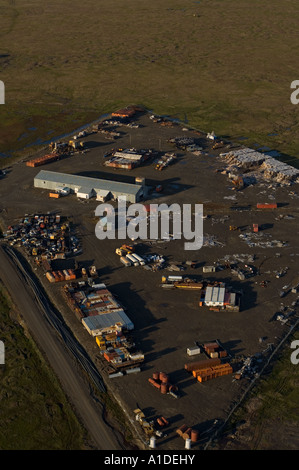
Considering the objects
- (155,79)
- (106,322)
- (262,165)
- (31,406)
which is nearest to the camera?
(31,406)

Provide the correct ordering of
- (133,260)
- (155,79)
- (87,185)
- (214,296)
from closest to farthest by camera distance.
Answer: (214,296), (133,260), (87,185), (155,79)

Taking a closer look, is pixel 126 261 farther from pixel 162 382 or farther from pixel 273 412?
pixel 273 412

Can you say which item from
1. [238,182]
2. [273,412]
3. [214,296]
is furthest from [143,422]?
[238,182]

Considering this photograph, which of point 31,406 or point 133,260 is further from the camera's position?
point 133,260

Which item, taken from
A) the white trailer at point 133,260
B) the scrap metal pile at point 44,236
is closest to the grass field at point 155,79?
the scrap metal pile at point 44,236

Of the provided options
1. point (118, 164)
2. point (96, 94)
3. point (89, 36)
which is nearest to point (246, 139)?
point (118, 164)

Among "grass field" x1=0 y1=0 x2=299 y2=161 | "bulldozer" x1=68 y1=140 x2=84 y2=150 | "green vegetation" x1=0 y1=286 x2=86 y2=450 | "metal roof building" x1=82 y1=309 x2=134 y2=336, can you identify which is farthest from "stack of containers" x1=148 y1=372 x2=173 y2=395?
"grass field" x1=0 y1=0 x2=299 y2=161
